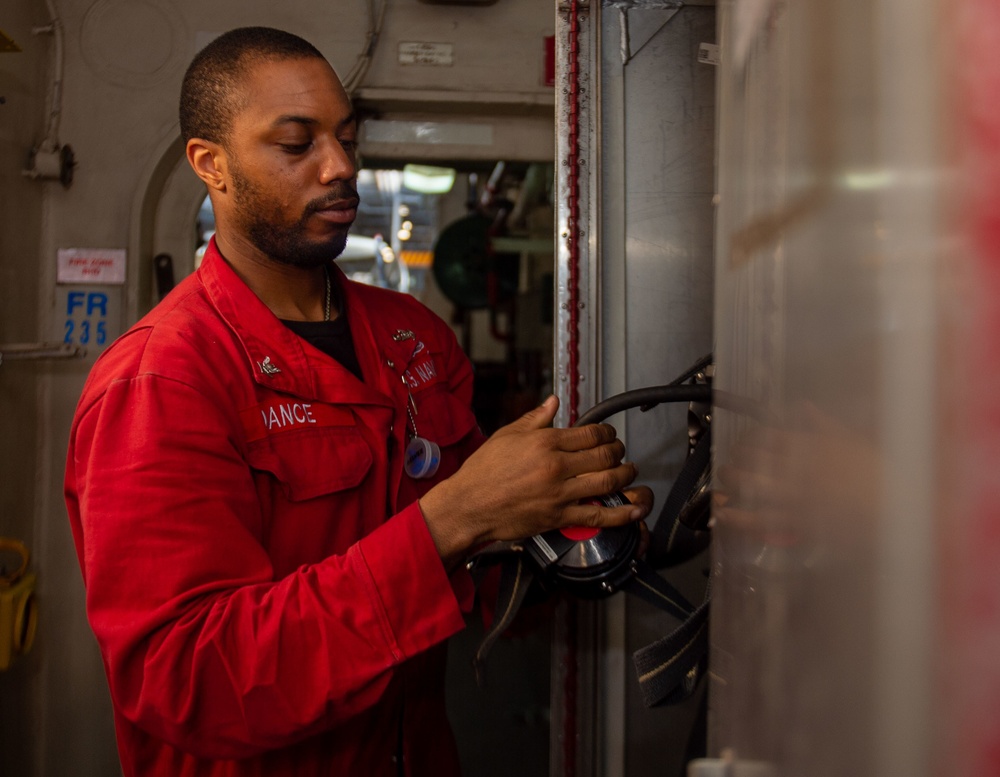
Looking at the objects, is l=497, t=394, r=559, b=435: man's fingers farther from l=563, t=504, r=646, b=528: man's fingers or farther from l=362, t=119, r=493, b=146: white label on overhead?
l=362, t=119, r=493, b=146: white label on overhead

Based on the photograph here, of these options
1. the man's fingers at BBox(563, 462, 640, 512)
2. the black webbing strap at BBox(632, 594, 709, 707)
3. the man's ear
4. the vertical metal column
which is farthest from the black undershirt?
the black webbing strap at BBox(632, 594, 709, 707)

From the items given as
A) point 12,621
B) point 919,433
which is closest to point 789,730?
point 919,433

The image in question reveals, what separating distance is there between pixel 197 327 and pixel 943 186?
107 centimetres

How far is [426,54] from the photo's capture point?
2.20m

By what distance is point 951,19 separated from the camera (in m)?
0.34

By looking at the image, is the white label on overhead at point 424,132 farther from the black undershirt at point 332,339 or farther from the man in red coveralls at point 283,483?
the black undershirt at point 332,339

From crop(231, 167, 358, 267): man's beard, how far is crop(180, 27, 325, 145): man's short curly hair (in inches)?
4.0

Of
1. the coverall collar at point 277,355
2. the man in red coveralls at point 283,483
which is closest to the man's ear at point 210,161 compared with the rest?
the man in red coveralls at point 283,483

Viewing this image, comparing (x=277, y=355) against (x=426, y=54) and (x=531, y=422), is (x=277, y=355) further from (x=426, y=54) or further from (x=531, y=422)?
(x=426, y=54)

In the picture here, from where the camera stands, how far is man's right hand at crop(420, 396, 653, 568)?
3.31ft

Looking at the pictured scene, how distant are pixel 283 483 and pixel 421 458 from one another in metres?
0.26

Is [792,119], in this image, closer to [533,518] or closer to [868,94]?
[868,94]

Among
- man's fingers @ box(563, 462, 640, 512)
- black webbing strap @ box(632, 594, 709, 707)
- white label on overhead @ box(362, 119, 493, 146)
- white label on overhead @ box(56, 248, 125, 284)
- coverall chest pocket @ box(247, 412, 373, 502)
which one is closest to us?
black webbing strap @ box(632, 594, 709, 707)

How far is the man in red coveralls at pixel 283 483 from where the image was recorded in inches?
38.1
